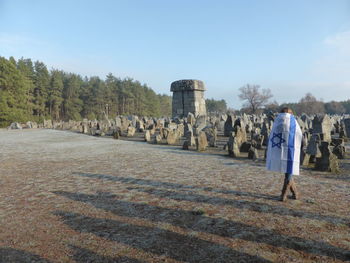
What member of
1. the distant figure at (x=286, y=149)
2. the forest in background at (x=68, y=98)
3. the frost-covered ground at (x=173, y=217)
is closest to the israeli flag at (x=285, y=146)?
the distant figure at (x=286, y=149)

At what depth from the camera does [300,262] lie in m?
2.47

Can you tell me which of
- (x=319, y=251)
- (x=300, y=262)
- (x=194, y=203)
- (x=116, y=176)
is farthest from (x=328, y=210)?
(x=116, y=176)

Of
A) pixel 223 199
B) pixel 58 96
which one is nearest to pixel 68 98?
pixel 58 96

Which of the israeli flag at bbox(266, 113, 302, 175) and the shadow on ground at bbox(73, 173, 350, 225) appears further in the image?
the israeli flag at bbox(266, 113, 302, 175)

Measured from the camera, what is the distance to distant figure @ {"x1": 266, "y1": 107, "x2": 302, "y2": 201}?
161 inches

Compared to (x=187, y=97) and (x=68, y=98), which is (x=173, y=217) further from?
(x=68, y=98)

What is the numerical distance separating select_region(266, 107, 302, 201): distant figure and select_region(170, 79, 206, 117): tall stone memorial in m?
19.8

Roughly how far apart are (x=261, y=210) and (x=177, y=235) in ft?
5.00

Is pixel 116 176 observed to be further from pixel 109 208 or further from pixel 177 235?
pixel 177 235

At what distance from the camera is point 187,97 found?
2467 cm

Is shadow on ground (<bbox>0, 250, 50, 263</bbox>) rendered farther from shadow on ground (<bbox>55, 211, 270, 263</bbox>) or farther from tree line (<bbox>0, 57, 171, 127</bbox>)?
tree line (<bbox>0, 57, 171, 127</bbox>)

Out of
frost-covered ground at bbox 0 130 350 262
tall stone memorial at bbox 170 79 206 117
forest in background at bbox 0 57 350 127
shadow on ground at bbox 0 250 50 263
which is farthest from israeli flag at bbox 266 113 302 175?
forest in background at bbox 0 57 350 127

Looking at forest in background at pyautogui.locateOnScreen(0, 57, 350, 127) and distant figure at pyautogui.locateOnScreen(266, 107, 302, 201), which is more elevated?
forest in background at pyautogui.locateOnScreen(0, 57, 350, 127)

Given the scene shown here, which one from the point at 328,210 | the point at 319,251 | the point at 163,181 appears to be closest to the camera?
the point at 319,251
